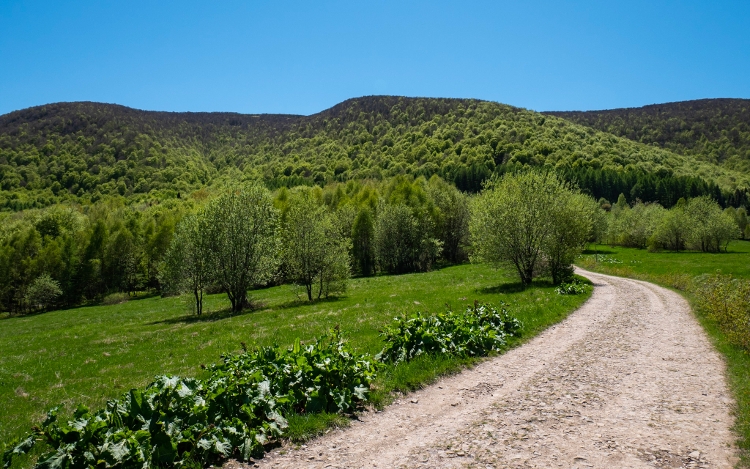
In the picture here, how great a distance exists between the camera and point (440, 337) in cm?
1362

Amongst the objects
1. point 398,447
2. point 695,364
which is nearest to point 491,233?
point 695,364

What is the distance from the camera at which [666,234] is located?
92.4 m

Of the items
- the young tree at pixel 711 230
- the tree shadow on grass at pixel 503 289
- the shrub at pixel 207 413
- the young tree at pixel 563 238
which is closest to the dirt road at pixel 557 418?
the shrub at pixel 207 413

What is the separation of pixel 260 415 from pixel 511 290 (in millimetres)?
28096

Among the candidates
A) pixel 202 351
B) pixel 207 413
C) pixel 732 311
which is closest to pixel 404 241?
pixel 202 351

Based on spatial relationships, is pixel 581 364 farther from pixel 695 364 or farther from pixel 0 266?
pixel 0 266

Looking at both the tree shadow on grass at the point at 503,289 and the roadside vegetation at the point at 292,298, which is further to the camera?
the tree shadow on grass at the point at 503,289

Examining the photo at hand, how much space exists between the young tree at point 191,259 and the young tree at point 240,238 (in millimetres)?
653

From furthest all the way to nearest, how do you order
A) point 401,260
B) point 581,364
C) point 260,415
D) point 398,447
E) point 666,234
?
point 666,234 → point 401,260 → point 581,364 → point 260,415 → point 398,447

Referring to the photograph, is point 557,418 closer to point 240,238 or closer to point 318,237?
point 318,237

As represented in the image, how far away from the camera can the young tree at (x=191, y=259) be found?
117 feet

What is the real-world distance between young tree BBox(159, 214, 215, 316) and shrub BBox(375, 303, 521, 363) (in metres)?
26.4

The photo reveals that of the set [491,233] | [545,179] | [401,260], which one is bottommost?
[401,260]

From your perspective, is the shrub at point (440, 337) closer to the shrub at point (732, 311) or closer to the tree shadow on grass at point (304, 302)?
the shrub at point (732, 311)
